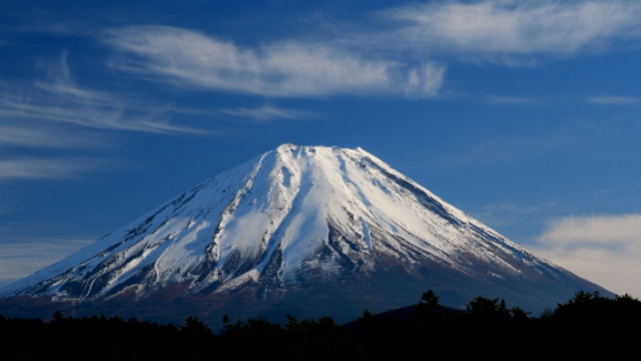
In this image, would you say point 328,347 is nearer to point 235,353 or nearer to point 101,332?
point 235,353

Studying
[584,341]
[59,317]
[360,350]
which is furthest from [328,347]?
[59,317]

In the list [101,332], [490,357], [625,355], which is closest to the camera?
[625,355]

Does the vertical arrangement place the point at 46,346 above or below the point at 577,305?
below

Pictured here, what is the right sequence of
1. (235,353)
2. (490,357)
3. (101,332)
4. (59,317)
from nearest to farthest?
(490,357) < (235,353) < (101,332) < (59,317)

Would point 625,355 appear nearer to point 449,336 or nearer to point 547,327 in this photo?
point 547,327

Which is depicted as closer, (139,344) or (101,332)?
(139,344)

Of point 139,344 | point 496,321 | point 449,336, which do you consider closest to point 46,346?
point 139,344
